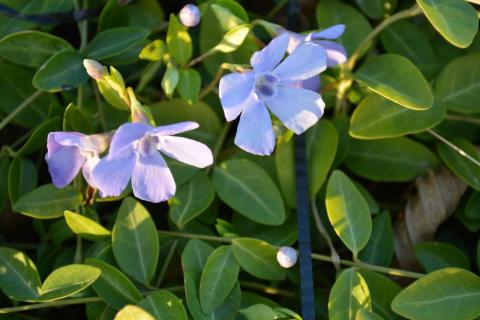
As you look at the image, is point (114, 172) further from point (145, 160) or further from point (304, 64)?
point (304, 64)

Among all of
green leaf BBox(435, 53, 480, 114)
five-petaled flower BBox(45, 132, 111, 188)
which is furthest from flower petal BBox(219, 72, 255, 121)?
green leaf BBox(435, 53, 480, 114)

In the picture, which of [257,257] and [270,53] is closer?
[270,53]

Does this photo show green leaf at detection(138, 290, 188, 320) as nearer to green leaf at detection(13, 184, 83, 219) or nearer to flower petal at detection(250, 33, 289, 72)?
green leaf at detection(13, 184, 83, 219)

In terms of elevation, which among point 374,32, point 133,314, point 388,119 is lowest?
point 133,314

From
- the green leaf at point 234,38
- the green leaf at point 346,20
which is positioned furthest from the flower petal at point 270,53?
the green leaf at point 346,20

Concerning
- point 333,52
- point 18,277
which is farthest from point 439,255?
point 18,277

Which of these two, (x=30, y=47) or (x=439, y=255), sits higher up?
(x=30, y=47)

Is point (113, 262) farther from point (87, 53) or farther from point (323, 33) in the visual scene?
point (323, 33)
